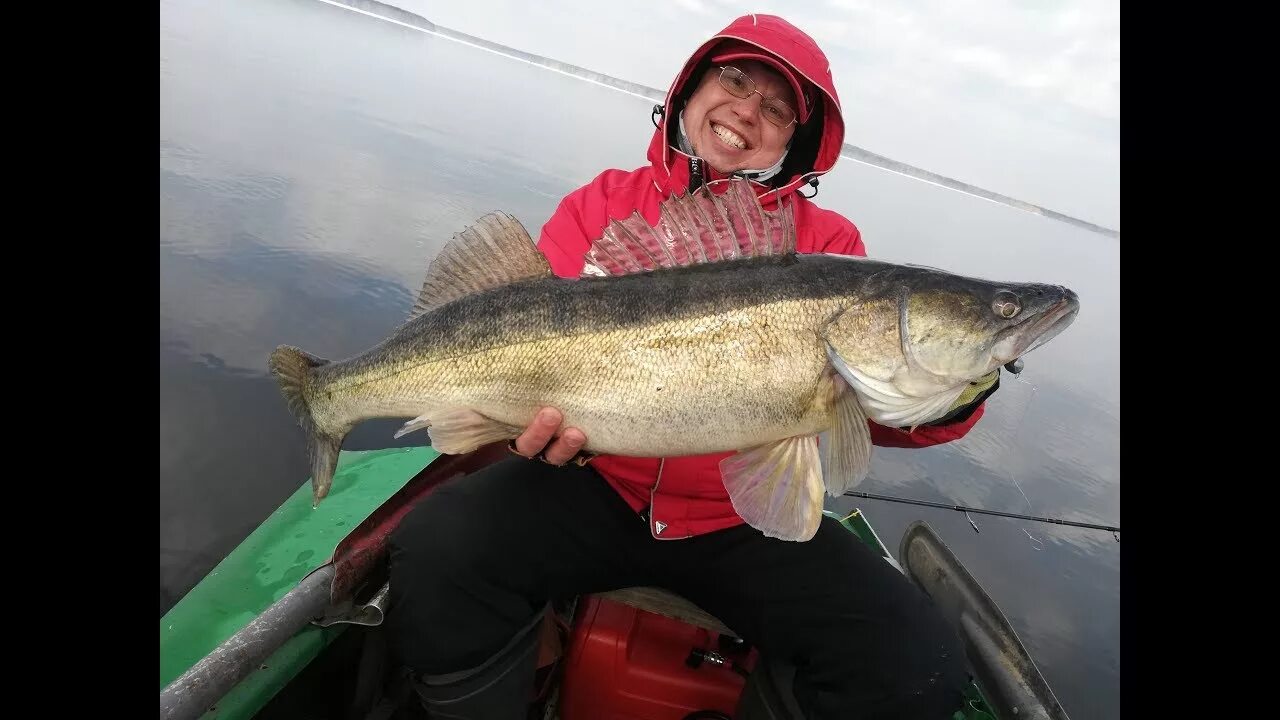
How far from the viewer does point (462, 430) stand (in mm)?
2451

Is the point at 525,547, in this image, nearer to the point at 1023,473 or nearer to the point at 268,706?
the point at 268,706

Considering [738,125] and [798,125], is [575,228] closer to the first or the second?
[738,125]

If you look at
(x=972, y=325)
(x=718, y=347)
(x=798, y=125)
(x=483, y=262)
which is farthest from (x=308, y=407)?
(x=798, y=125)

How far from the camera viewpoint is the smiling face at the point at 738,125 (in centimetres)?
329

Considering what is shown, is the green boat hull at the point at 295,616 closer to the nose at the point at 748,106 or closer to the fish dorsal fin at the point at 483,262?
the fish dorsal fin at the point at 483,262

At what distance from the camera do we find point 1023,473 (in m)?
8.30
